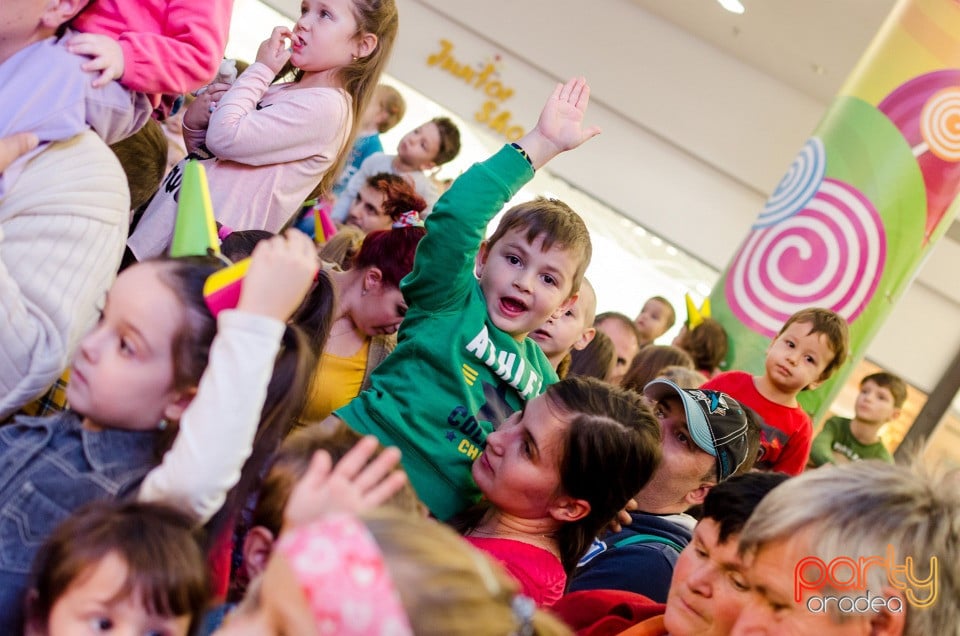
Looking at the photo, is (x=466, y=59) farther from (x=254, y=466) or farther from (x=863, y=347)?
(x=254, y=466)

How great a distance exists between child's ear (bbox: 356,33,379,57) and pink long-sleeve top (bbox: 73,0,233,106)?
576mm

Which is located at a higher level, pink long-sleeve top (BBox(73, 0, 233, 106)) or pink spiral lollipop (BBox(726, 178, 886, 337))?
pink spiral lollipop (BBox(726, 178, 886, 337))

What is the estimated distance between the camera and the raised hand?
118 centimetres

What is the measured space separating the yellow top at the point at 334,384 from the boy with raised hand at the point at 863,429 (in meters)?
3.83

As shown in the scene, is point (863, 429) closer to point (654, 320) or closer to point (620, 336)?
point (654, 320)

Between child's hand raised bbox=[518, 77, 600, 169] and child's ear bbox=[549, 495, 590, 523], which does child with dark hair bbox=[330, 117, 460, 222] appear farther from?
child's ear bbox=[549, 495, 590, 523]

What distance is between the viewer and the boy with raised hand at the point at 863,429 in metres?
5.68

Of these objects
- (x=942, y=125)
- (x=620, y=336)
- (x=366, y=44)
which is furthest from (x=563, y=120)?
(x=942, y=125)

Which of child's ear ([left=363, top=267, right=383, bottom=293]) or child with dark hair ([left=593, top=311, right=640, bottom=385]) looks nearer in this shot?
child's ear ([left=363, top=267, right=383, bottom=293])

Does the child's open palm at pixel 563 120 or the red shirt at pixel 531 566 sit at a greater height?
the child's open palm at pixel 563 120

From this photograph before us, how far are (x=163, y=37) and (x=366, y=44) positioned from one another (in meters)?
0.76

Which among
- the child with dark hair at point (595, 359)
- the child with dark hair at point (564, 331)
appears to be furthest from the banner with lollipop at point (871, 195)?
the child with dark hair at point (564, 331)

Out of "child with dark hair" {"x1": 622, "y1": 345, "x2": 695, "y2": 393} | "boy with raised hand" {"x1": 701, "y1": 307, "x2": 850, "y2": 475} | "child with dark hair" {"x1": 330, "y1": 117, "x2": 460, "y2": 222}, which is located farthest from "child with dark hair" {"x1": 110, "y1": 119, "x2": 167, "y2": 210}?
"child with dark hair" {"x1": 330, "y1": 117, "x2": 460, "y2": 222}

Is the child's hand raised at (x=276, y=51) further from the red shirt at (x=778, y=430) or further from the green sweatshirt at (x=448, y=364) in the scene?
the red shirt at (x=778, y=430)
